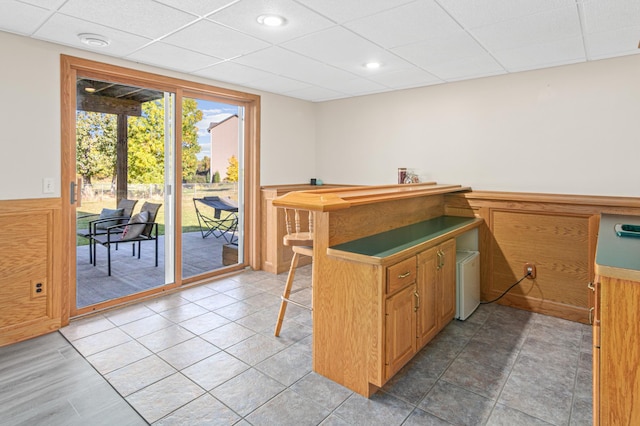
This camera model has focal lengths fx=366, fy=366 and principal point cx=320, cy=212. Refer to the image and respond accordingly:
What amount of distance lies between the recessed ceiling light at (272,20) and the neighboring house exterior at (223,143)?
201 cm

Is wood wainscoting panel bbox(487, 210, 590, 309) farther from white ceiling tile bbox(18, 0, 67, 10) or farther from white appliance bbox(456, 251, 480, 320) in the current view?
white ceiling tile bbox(18, 0, 67, 10)

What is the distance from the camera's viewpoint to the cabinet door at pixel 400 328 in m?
2.11

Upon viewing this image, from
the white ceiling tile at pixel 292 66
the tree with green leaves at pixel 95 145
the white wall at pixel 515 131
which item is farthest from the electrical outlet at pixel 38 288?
the white wall at pixel 515 131

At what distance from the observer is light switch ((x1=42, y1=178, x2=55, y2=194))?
291 cm

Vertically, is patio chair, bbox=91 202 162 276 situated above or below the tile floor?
above

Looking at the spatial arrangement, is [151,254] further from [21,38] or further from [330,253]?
[330,253]

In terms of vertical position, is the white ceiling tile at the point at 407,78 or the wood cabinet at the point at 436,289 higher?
the white ceiling tile at the point at 407,78

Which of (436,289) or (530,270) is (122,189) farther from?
(530,270)

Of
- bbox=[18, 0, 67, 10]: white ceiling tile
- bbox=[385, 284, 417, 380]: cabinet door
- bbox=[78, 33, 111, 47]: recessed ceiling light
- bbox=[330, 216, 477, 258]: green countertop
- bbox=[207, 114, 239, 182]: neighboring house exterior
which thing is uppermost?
bbox=[78, 33, 111, 47]: recessed ceiling light

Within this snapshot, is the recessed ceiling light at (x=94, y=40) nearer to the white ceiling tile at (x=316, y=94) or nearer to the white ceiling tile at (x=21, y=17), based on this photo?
the white ceiling tile at (x=21, y=17)

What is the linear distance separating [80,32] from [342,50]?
6.46 ft

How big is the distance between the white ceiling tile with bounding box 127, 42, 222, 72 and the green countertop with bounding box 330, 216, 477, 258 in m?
2.17

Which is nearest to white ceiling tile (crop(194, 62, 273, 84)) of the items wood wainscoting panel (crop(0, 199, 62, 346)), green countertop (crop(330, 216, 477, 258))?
wood wainscoting panel (crop(0, 199, 62, 346))

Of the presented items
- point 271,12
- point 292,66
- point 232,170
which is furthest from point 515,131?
point 232,170
